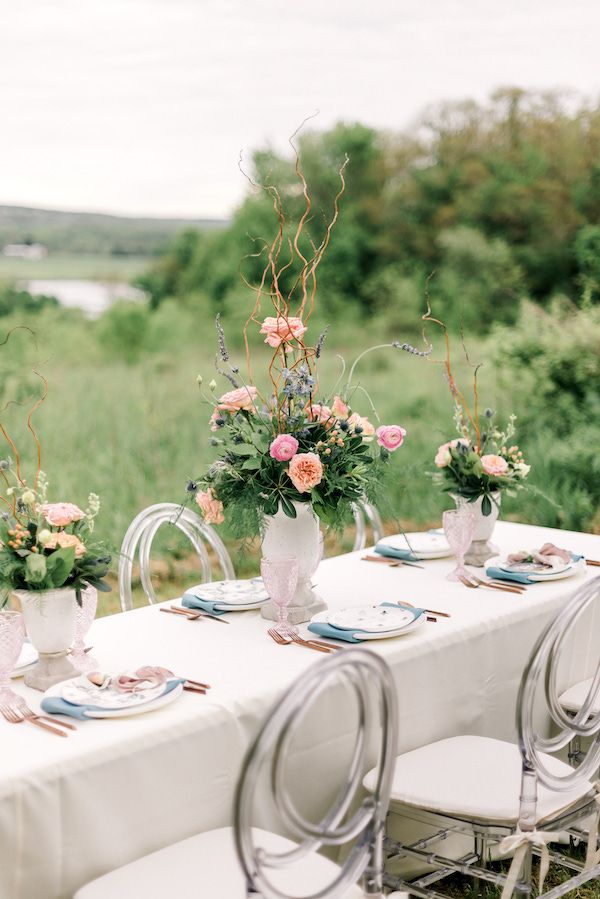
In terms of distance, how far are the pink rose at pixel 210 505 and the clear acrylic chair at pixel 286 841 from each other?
0.68m

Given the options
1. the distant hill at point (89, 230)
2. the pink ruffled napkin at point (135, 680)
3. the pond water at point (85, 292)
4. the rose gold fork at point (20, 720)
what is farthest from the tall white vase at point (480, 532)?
the distant hill at point (89, 230)

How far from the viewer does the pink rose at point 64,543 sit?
1912 mm

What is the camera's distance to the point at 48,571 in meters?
1.90

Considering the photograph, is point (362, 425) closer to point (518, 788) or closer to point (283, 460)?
point (283, 460)

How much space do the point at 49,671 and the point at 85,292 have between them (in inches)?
199

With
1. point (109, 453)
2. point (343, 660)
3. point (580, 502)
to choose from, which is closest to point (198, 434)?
point (109, 453)

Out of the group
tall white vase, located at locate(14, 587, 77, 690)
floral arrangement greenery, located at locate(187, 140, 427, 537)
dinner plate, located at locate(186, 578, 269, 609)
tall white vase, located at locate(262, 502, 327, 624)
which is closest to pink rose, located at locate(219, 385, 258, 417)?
floral arrangement greenery, located at locate(187, 140, 427, 537)

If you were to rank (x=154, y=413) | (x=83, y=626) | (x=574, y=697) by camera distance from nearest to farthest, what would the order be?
(x=83, y=626)
(x=574, y=697)
(x=154, y=413)

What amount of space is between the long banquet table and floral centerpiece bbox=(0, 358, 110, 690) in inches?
3.8

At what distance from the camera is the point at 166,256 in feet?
23.4

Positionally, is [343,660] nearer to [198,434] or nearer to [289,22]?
[198,434]

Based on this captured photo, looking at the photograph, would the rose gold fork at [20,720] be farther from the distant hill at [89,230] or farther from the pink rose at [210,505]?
the distant hill at [89,230]

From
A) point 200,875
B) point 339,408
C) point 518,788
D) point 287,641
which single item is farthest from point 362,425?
point 200,875

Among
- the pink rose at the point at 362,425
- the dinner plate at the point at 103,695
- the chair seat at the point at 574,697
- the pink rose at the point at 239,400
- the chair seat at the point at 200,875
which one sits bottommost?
the chair seat at the point at 574,697
